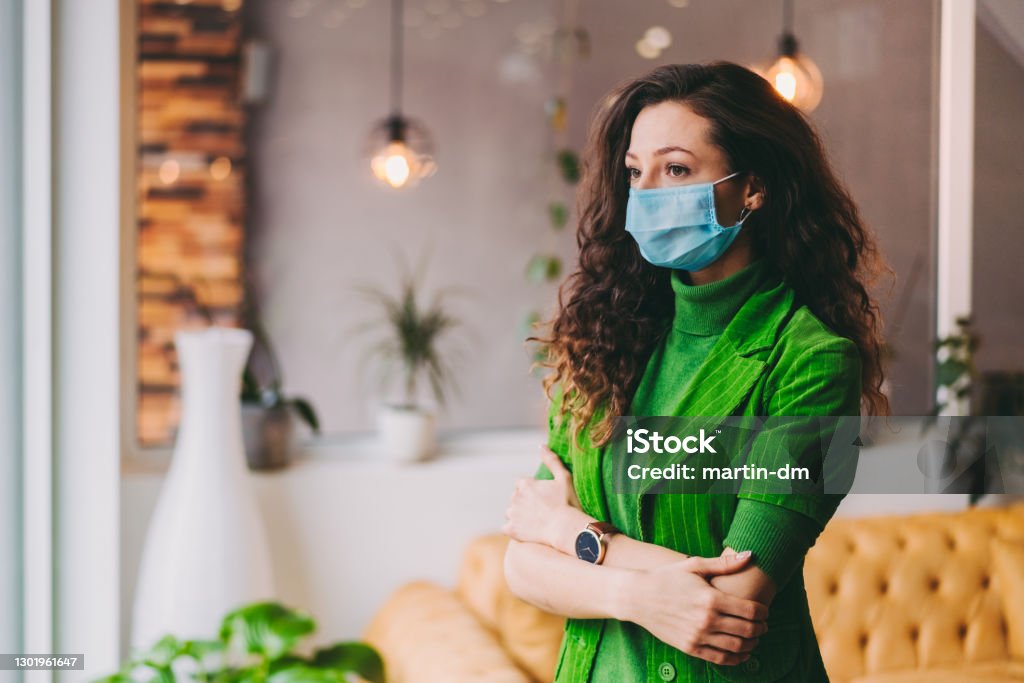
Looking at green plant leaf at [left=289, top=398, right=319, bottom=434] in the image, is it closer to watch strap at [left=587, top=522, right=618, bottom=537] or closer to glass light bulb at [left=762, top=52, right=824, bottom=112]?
watch strap at [left=587, top=522, right=618, bottom=537]

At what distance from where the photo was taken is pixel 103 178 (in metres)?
1.65

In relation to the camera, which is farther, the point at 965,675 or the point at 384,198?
the point at 384,198

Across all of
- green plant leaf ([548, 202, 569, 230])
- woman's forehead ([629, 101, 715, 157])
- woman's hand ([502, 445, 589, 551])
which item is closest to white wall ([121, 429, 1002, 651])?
green plant leaf ([548, 202, 569, 230])

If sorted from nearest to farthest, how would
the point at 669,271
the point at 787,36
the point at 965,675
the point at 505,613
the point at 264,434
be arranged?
the point at 669,271 → the point at 787,36 → the point at 965,675 → the point at 505,613 → the point at 264,434

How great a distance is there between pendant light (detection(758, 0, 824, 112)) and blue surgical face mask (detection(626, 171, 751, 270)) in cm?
15

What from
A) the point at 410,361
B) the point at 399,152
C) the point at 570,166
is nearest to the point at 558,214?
the point at 570,166

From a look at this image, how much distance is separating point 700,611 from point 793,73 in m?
0.62

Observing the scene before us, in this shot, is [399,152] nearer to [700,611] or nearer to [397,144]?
[397,144]

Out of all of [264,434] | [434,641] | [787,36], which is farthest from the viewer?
[264,434]

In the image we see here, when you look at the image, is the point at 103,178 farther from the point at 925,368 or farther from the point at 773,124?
the point at 925,368

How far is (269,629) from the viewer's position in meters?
1.10

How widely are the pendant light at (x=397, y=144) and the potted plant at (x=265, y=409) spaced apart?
1.60 ft

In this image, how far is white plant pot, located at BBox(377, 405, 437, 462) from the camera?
6.82 feet

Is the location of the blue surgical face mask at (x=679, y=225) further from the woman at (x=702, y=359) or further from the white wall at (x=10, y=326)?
the white wall at (x=10, y=326)
